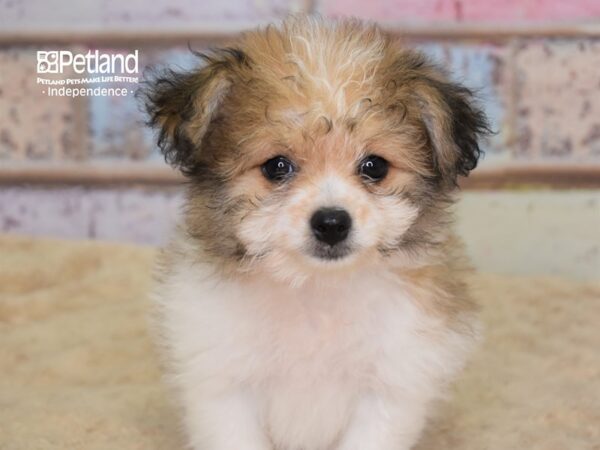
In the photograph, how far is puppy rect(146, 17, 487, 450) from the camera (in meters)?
2.37

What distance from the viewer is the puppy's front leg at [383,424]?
8.39 ft

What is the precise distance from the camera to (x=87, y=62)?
4875 millimetres

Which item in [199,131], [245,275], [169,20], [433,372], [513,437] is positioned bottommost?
[513,437]

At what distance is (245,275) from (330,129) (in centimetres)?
49

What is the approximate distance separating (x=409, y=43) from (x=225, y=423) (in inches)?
101

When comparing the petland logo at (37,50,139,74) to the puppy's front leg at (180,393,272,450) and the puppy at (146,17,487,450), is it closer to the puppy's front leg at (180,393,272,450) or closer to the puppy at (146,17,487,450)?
the puppy at (146,17,487,450)

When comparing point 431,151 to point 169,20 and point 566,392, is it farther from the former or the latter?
point 169,20

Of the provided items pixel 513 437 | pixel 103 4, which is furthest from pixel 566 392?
pixel 103 4

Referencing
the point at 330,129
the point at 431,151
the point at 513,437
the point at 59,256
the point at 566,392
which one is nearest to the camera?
the point at 330,129

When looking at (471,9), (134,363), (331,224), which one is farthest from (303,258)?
(471,9)

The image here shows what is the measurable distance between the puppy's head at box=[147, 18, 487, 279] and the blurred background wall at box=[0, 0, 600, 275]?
82.2 inches

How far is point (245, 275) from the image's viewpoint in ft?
8.30

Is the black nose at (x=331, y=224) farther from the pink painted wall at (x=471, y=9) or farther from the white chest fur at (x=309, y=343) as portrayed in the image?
the pink painted wall at (x=471, y=9)

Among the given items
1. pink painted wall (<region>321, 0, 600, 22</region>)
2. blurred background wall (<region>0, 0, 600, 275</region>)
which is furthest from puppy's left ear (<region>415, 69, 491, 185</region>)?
pink painted wall (<region>321, 0, 600, 22</region>)
